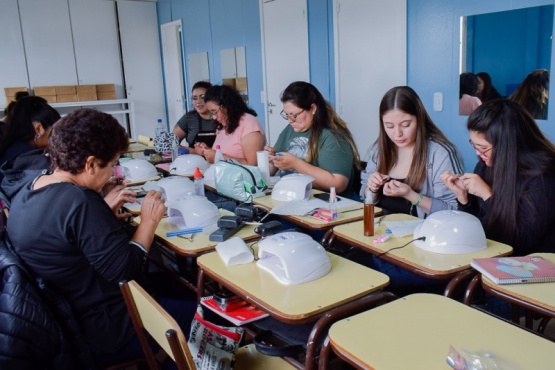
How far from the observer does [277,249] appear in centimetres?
147

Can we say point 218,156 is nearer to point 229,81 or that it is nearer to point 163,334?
point 163,334

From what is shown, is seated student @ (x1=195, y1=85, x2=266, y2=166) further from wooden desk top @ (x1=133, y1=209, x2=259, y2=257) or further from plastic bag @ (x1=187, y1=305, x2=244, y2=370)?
plastic bag @ (x1=187, y1=305, x2=244, y2=370)

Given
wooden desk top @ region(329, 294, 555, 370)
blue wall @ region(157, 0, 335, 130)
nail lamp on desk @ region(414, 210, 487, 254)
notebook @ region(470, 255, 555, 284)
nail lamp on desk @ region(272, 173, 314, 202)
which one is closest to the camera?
wooden desk top @ region(329, 294, 555, 370)

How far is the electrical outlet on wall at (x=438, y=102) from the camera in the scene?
371 centimetres

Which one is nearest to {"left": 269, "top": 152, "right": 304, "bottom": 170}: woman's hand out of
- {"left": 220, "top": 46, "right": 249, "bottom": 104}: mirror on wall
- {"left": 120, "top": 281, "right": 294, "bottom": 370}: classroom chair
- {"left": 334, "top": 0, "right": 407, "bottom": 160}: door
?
{"left": 120, "top": 281, "right": 294, "bottom": 370}: classroom chair

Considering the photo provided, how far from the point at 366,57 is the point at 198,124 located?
1.58 metres

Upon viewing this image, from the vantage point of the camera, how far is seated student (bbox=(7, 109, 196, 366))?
4.88ft

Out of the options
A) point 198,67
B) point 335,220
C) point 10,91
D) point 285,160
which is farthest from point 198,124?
point 10,91

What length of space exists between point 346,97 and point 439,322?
3576 mm

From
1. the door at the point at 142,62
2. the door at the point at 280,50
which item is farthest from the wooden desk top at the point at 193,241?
the door at the point at 142,62

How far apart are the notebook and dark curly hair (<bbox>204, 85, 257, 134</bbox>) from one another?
2.17 meters

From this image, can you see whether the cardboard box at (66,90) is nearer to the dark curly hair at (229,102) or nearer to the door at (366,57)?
the door at (366,57)

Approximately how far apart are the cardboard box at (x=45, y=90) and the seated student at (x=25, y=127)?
14.6 ft

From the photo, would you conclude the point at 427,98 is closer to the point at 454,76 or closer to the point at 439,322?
the point at 454,76
